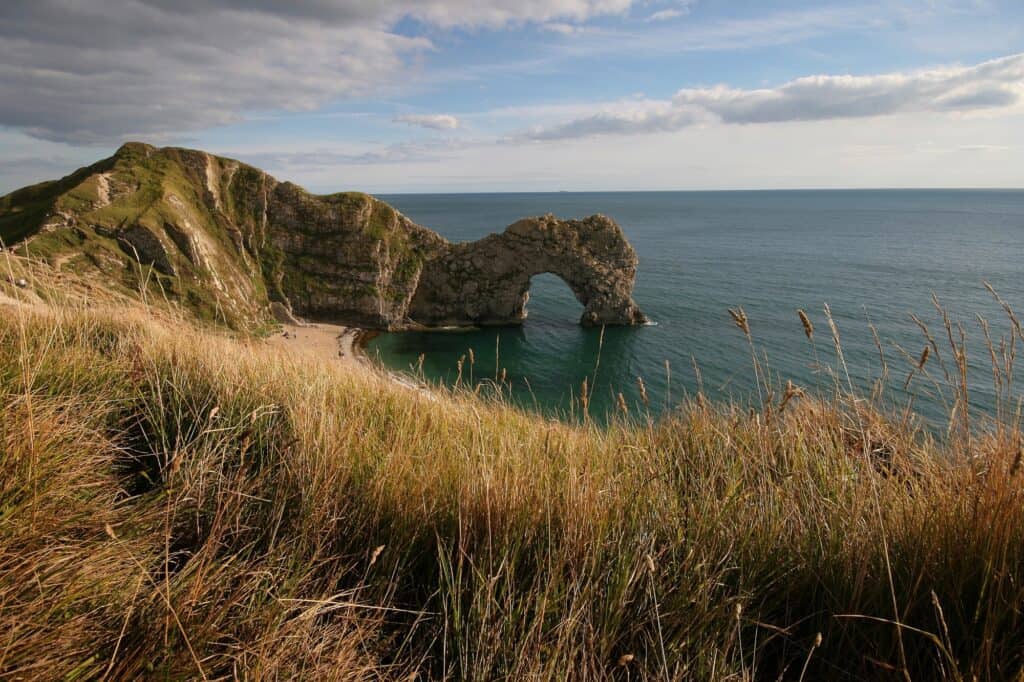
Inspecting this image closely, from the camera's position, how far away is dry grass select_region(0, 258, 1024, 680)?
6.41ft

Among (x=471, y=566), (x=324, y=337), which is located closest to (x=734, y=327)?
(x=324, y=337)

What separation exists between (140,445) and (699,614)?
3.76 metres

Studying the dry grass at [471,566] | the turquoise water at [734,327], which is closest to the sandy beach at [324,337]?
the turquoise water at [734,327]

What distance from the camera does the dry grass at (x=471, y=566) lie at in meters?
1.96

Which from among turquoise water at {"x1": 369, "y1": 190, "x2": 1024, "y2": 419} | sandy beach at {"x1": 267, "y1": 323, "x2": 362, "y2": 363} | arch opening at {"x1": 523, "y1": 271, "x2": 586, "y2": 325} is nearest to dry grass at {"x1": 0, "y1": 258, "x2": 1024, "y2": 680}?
turquoise water at {"x1": 369, "y1": 190, "x2": 1024, "y2": 419}

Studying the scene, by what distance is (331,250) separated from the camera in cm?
5753

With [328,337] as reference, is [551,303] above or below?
above

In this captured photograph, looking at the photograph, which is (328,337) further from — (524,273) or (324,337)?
(524,273)

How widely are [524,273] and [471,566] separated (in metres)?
55.4

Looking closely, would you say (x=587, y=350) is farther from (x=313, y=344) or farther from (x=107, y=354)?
(x=107, y=354)

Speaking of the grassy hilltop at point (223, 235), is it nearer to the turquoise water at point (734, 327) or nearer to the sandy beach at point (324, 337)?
the sandy beach at point (324, 337)

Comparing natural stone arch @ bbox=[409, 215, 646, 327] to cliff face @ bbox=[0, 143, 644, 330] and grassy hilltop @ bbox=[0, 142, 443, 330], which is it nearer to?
cliff face @ bbox=[0, 143, 644, 330]

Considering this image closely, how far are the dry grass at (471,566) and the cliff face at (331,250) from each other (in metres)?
50.5

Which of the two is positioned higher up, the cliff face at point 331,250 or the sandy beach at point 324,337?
the cliff face at point 331,250
